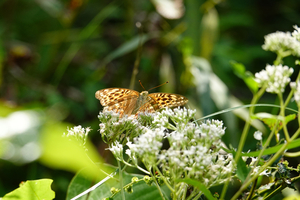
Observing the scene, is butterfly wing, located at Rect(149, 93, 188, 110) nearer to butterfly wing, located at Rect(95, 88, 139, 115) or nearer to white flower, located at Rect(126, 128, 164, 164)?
butterfly wing, located at Rect(95, 88, 139, 115)

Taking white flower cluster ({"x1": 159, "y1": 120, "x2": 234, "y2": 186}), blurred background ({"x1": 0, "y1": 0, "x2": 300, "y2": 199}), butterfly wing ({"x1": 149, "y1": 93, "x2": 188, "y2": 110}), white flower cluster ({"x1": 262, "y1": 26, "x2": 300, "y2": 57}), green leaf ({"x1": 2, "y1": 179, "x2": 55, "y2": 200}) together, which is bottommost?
white flower cluster ({"x1": 159, "y1": 120, "x2": 234, "y2": 186})

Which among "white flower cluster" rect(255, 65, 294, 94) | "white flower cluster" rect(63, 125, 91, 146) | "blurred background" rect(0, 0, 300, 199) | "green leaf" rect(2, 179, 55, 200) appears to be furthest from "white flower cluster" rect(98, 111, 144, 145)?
"blurred background" rect(0, 0, 300, 199)

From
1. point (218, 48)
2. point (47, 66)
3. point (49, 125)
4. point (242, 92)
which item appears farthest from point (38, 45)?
point (49, 125)

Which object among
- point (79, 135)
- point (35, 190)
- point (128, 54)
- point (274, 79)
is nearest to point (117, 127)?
point (79, 135)

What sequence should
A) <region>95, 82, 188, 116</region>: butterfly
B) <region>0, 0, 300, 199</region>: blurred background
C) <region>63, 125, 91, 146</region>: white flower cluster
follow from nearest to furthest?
<region>63, 125, 91, 146</region>: white flower cluster, <region>95, 82, 188, 116</region>: butterfly, <region>0, 0, 300, 199</region>: blurred background

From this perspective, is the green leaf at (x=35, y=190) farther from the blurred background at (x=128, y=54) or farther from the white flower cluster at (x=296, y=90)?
the blurred background at (x=128, y=54)

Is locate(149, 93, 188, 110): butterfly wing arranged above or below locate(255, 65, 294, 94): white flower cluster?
above
